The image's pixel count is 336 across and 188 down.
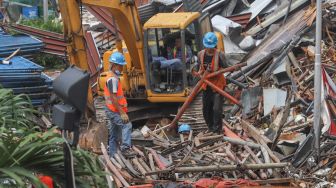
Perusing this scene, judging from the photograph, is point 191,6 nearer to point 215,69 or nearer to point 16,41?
point 16,41

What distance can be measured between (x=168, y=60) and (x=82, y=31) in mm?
1703

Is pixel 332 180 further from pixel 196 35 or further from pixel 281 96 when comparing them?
pixel 196 35

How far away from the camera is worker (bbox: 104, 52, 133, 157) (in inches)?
425

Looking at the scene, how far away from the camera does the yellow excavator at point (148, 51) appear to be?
13586mm

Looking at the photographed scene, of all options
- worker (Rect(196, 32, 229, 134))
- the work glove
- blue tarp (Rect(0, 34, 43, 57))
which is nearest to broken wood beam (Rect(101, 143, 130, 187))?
the work glove

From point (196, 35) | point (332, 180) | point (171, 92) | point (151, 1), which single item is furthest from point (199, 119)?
point (151, 1)

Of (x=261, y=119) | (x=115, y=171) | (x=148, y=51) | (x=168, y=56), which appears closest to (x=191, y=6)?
(x=168, y=56)

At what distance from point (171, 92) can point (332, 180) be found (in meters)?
5.40

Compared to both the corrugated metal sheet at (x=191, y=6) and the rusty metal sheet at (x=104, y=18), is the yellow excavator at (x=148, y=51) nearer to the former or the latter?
A: the corrugated metal sheet at (x=191, y=6)

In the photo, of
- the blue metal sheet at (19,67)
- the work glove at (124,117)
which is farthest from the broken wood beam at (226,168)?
the blue metal sheet at (19,67)

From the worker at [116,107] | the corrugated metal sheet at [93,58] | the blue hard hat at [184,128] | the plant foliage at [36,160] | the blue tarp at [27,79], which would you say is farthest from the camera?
the corrugated metal sheet at [93,58]

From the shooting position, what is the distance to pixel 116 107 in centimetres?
1098

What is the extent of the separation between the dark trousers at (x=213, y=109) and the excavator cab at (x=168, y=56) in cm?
141

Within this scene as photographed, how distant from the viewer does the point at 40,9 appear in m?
28.3
